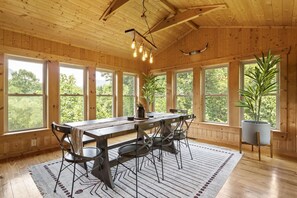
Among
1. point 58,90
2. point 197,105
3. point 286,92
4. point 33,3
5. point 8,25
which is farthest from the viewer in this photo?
point 197,105

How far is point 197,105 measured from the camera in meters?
4.80

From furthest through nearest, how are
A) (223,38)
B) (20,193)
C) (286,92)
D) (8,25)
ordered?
(223,38) → (286,92) → (8,25) → (20,193)

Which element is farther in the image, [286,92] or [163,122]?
[286,92]

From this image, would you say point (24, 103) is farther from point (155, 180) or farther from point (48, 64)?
point (155, 180)

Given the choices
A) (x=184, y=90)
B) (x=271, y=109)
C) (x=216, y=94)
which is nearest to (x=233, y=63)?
(x=216, y=94)

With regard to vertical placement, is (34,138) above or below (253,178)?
above

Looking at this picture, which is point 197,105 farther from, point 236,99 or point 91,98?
point 91,98

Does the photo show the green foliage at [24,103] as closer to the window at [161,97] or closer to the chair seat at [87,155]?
the chair seat at [87,155]

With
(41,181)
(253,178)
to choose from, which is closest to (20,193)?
(41,181)

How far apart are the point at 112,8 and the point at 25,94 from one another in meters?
2.57

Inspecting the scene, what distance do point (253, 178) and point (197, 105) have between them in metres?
2.53

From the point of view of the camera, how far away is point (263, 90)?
3270mm

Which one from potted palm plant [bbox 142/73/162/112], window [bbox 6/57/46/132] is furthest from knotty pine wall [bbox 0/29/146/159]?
potted palm plant [bbox 142/73/162/112]

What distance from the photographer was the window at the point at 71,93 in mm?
4144
